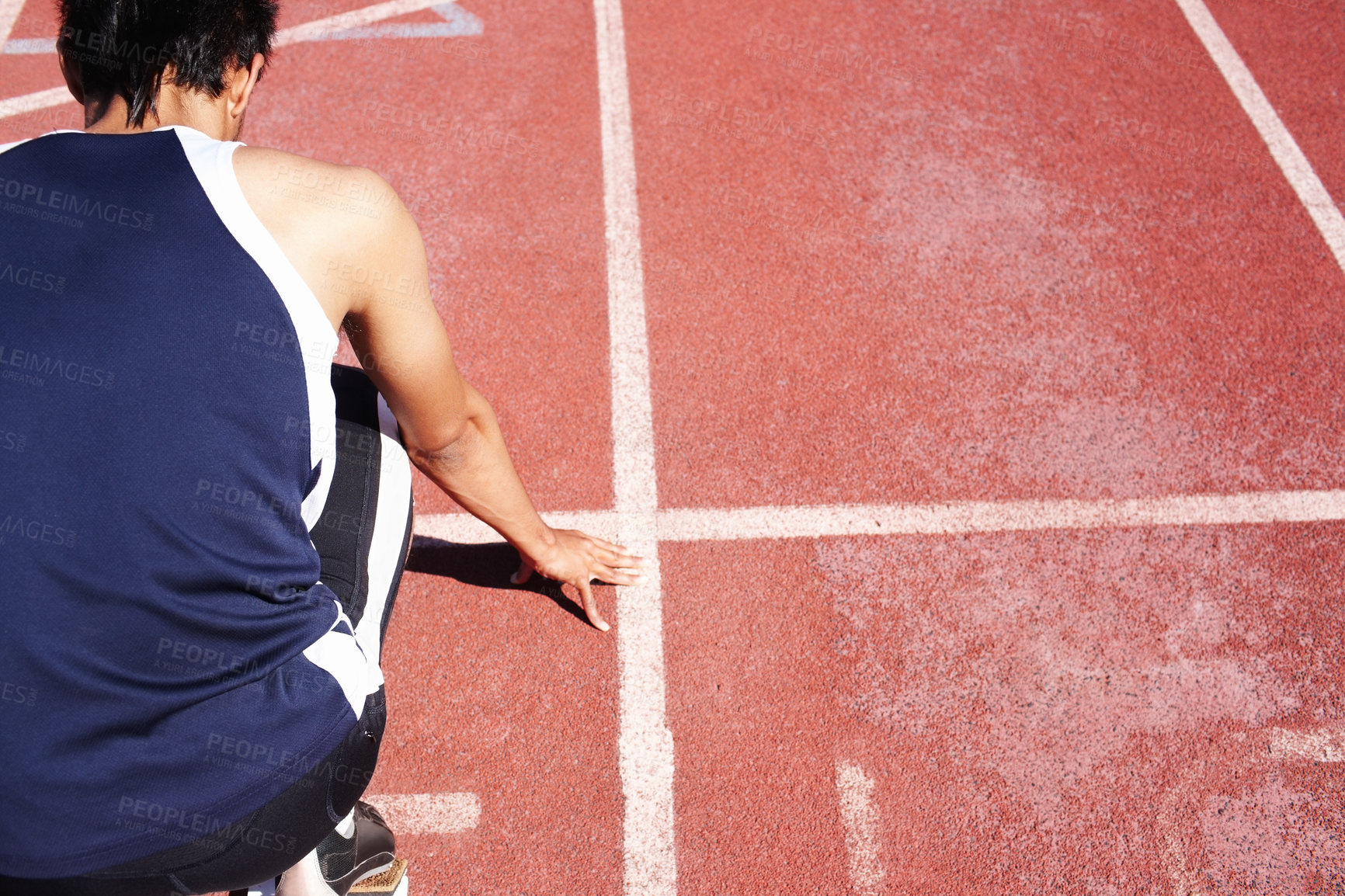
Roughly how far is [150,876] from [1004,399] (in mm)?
3307

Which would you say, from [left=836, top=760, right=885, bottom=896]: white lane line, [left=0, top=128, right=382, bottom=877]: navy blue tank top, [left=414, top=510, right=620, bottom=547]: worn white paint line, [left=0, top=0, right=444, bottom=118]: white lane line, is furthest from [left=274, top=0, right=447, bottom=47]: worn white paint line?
[left=836, top=760, right=885, bottom=896]: white lane line

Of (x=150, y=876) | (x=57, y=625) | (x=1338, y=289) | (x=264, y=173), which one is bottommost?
(x=1338, y=289)

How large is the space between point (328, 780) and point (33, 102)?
463 cm

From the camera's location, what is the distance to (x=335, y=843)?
242 centimetres

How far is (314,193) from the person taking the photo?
1589 millimetres

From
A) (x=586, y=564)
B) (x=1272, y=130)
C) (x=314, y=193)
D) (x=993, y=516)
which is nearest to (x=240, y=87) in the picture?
(x=314, y=193)

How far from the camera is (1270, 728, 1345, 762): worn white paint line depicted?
9.91ft

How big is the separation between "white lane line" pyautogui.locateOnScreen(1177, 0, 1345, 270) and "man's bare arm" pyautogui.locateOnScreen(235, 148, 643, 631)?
3925 millimetres

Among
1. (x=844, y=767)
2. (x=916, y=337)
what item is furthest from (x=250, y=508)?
(x=916, y=337)

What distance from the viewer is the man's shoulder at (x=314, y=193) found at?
5.07 feet

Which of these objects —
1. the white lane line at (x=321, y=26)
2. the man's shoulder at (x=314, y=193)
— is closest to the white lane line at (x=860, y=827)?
the man's shoulder at (x=314, y=193)

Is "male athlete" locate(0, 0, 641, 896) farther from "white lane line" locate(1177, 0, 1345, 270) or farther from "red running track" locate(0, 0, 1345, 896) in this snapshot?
"white lane line" locate(1177, 0, 1345, 270)

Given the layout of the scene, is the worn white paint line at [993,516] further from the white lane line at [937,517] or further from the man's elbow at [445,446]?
the man's elbow at [445,446]

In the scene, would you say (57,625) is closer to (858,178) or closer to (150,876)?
(150,876)
